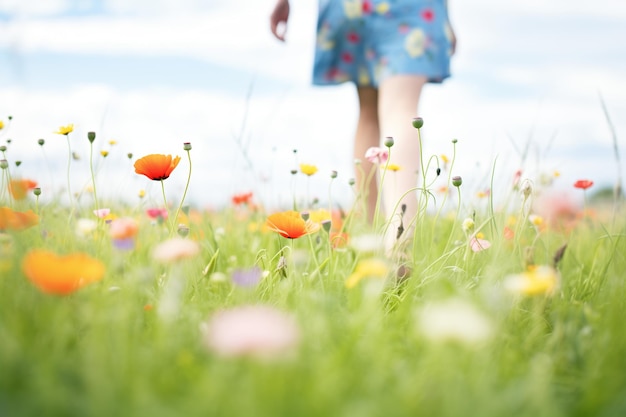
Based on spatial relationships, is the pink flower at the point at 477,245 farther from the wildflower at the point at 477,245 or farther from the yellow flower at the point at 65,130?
the yellow flower at the point at 65,130

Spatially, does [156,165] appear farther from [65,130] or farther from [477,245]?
[477,245]

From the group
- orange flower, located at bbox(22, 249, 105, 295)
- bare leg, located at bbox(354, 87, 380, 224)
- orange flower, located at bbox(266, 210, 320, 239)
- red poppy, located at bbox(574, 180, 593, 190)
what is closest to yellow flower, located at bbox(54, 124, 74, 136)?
orange flower, located at bbox(266, 210, 320, 239)

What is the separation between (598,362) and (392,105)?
122 centimetres

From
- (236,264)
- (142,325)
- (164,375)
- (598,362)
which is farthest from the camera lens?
(236,264)

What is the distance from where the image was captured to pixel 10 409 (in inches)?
25.4

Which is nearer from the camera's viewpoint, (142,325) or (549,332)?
(142,325)

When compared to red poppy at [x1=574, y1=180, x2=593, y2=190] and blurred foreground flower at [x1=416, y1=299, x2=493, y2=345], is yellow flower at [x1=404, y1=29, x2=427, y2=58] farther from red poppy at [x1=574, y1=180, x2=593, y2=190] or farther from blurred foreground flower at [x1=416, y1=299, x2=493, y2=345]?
blurred foreground flower at [x1=416, y1=299, x2=493, y2=345]

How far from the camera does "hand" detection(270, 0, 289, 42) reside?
7.39ft

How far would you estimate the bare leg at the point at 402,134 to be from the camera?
190cm

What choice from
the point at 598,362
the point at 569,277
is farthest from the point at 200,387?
the point at 569,277

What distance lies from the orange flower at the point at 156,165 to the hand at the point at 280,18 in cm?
108

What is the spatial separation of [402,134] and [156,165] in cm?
86

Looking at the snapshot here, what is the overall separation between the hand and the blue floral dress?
12 cm

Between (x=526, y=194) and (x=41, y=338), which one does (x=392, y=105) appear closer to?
(x=526, y=194)
